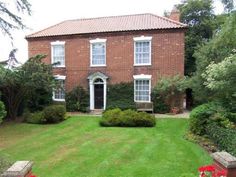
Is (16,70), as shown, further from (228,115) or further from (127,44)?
(228,115)

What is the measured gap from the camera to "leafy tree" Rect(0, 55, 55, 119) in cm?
2044

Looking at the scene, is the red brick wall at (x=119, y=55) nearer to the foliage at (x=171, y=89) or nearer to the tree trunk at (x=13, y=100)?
the foliage at (x=171, y=89)

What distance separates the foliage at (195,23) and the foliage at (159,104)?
30.0ft

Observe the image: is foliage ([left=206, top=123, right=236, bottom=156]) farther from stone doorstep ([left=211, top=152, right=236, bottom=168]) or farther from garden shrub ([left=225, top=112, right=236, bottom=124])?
stone doorstep ([left=211, top=152, right=236, bottom=168])

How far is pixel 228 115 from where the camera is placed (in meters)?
13.6

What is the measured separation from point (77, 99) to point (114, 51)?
5.02 metres

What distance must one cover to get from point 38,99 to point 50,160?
1344cm

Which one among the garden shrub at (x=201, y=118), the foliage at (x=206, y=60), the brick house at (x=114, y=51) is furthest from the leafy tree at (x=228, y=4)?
the brick house at (x=114, y=51)

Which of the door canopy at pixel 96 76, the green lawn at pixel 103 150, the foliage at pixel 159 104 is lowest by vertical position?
the green lawn at pixel 103 150

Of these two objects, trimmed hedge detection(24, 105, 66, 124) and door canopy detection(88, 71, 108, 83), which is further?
door canopy detection(88, 71, 108, 83)

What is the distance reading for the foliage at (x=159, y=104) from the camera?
23719 millimetres

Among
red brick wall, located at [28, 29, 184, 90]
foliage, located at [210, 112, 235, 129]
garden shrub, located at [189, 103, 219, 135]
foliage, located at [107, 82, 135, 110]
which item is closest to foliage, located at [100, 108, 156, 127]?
garden shrub, located at [189, 103, 219, 135]

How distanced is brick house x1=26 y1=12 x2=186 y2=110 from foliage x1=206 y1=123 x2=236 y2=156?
37.1ft

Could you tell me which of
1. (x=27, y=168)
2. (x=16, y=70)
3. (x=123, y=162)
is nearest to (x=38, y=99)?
(x=16, y=70)
